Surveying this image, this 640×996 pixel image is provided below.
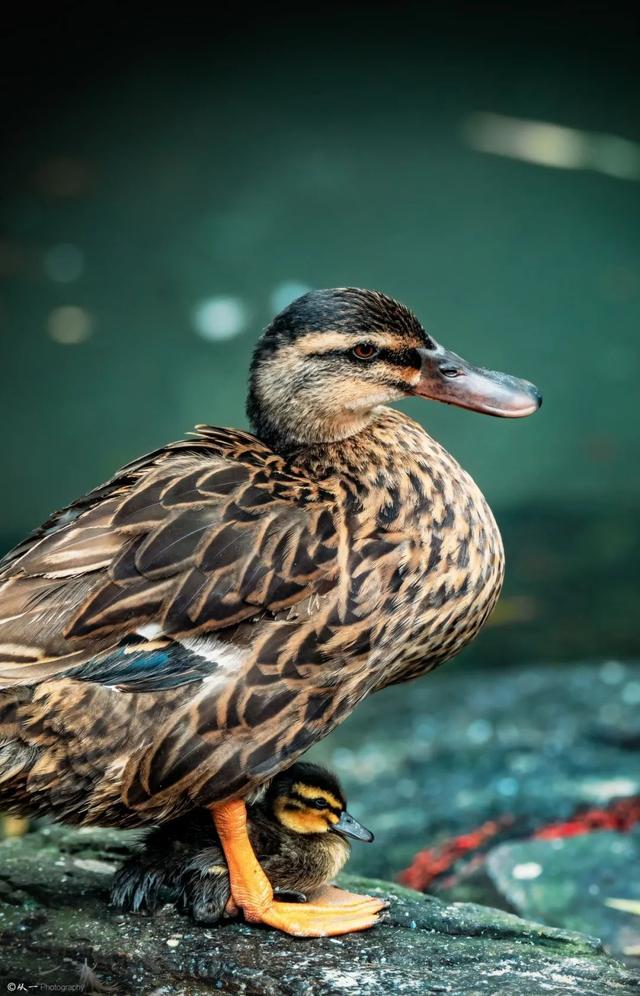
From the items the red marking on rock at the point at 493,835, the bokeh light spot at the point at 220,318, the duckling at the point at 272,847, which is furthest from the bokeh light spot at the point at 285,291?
the duckling at the point at 272,847

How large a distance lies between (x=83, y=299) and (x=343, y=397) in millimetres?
5194

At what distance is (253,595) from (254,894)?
0.75m

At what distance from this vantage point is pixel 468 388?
11.6 feet

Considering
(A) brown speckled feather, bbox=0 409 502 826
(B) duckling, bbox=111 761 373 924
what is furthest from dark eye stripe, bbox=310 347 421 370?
(B) duckling, bbox=111 761 373 924

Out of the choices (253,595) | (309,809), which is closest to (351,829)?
(309,809)

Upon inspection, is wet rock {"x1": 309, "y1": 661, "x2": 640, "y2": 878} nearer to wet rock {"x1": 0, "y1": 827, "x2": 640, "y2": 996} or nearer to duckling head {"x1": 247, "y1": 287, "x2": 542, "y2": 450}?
wet rock {"x1": 0, "y1": 827, "x2": 640, "y2": 996}

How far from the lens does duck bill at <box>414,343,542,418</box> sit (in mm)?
3533

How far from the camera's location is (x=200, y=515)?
128 inches

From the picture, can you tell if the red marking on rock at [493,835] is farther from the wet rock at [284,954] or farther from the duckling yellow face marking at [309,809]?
the duckling yellow face marking at [309,809]

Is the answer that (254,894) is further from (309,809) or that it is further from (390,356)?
(390,356)

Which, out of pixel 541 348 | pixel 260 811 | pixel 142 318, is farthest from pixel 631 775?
pixel 142 318

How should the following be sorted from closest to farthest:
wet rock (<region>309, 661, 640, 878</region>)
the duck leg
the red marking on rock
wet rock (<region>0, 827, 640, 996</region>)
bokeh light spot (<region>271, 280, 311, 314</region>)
→ wet rock (<region>0, 827, 640, 996</region>) → the duck leg → the red marking on rock → wet rock (<region>309, 661, 640, 878</region>) → bokeh light spot (<region>271, 280, 311, 314</region>)

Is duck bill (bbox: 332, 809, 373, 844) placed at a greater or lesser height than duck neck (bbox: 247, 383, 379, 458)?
lesser

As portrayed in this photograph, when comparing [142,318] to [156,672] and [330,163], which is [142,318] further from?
[156,672]
